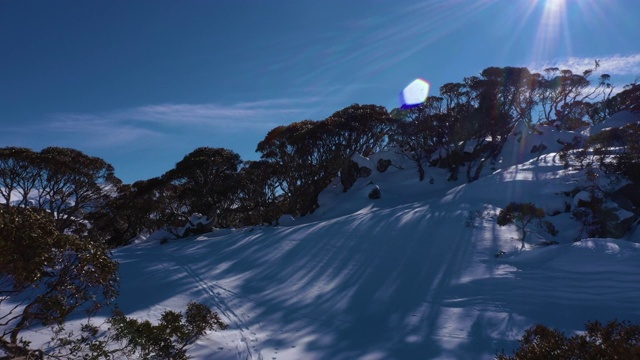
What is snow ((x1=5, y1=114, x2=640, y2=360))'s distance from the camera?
727 cm

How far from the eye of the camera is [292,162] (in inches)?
1037

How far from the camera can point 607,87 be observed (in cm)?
3588

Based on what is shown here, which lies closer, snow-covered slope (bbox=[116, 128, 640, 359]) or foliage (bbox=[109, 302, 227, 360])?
foliage (bbox=[109, 302, 227, 360])

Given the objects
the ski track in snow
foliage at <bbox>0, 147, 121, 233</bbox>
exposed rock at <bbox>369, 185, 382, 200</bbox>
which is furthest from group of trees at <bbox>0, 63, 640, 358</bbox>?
the ski track in snow

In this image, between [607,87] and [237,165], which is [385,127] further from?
[607,87]

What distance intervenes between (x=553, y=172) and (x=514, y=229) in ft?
25.9

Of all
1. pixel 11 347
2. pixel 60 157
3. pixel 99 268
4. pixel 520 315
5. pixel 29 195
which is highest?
pixel 60 157

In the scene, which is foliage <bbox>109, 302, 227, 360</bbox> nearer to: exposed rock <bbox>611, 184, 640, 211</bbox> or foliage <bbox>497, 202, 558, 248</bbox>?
foliage <bbox>497, 202, 558, 248</bbox>

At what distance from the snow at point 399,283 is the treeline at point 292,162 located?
27.6 feet

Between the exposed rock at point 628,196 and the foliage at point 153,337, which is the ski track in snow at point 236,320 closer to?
the foliage at point 153,337

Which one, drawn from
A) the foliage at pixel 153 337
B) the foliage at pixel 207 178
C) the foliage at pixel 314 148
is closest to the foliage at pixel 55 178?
the foliage at pixel 207 178

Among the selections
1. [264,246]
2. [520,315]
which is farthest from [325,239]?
[520,315]

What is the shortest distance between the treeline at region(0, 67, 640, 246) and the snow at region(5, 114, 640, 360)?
8.42 m

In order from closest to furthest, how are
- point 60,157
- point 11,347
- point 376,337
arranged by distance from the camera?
1. point 11,347
2. point 376,337
3. point 60,157
